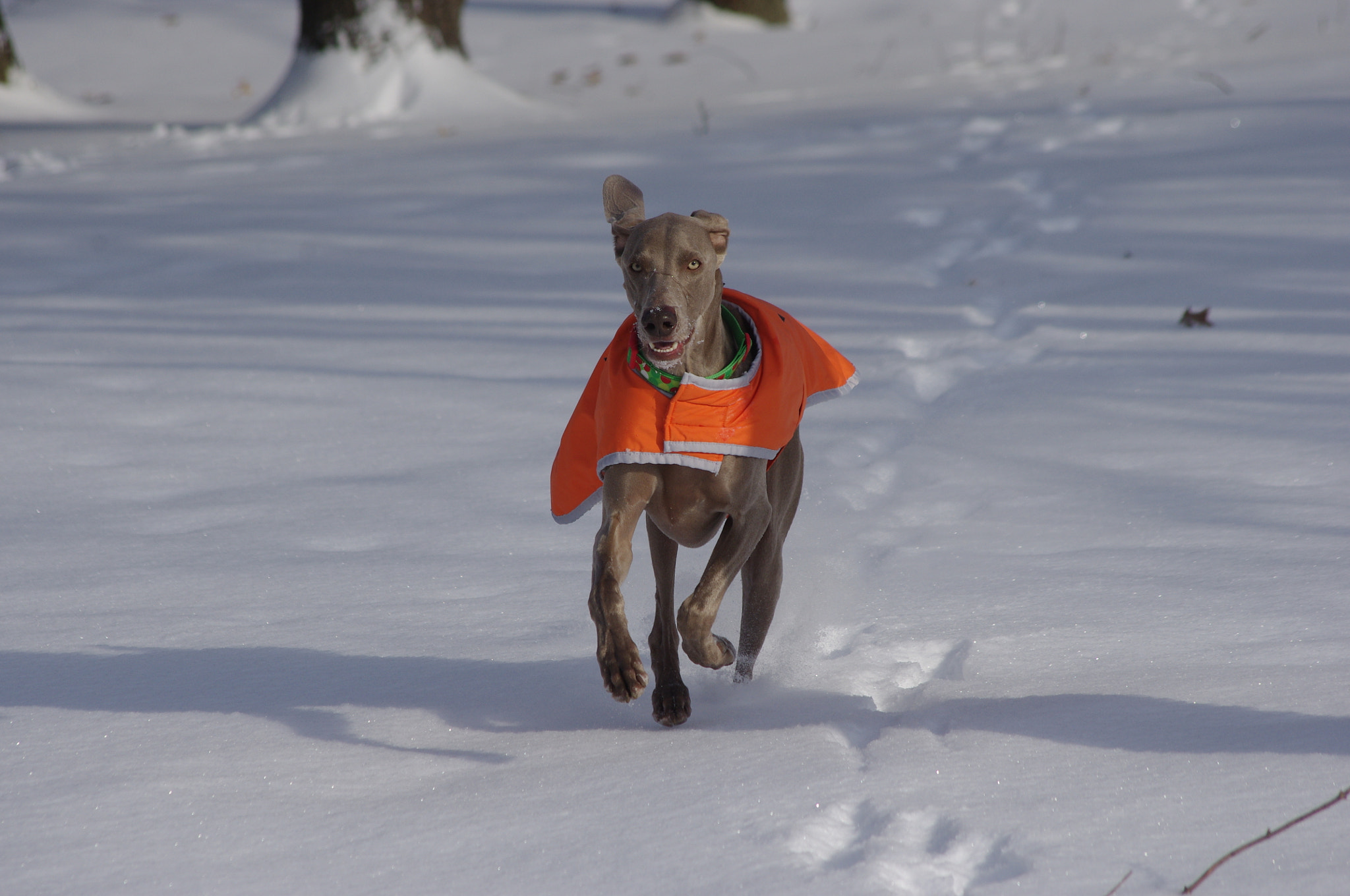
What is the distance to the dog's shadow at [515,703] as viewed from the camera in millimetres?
2482

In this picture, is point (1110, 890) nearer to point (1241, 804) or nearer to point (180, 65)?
point (1241, 804)

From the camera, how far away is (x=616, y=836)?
218 cm

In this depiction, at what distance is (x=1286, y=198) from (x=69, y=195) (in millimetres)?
7792

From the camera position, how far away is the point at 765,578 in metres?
3.15

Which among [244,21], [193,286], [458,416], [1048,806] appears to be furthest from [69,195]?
[244,21]

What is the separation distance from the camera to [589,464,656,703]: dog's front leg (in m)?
2.61

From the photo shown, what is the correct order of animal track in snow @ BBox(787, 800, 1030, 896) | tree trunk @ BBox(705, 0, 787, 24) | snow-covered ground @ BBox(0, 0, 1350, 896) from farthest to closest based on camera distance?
tree trunk @ BBox(705, 0, 787, 24) < snow-covered ground @ BBox(0, 0, 1350, 896) < animal track in snow @ BBox(787, 800, 1030, 896)

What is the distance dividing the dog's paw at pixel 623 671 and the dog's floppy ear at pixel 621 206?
99cm

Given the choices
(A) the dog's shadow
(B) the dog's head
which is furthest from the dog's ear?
(A) the dog's shadow

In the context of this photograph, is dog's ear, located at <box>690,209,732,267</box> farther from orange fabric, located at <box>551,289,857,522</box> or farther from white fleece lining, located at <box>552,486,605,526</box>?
white fleece lining, located at <box>552,486,605,526</box>

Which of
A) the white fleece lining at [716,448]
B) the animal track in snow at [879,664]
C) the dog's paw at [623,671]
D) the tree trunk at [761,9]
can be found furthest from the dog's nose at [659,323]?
the tree trunk at [761,9]

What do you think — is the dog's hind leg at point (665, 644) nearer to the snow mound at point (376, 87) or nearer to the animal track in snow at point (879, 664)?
the animal track in snow at point (879, 664)

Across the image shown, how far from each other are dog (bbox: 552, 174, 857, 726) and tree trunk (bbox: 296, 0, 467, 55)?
9626 mm

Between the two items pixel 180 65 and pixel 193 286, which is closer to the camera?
pixel 193 286
